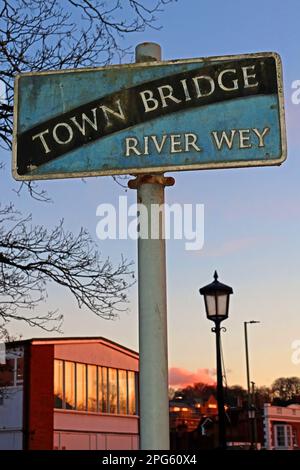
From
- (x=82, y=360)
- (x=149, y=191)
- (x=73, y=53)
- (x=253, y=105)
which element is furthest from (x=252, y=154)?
(x=82, y=360)

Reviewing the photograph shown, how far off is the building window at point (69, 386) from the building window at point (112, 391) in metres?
3.44

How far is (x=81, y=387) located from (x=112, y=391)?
2997mm

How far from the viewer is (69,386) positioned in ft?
134

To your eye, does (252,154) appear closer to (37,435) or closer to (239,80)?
(239,80)

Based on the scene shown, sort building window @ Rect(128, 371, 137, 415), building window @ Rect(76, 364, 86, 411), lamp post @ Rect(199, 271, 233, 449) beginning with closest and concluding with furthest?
lamp post @ Rect(199, 271, 233, 449), building window @ Rect(76, 364, 86, 411), building window @ Rect(128, 371, 137, 415)

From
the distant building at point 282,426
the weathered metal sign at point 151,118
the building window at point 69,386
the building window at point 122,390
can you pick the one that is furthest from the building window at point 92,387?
the weathered metal sign at point 151,118

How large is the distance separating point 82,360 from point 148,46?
3955 cm

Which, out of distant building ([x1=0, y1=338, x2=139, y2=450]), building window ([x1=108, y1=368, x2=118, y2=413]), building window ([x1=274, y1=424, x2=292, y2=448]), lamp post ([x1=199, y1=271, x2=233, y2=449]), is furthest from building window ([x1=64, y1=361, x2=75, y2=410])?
lamp post ([x1=199, y1=271, x2=233, y2=449])

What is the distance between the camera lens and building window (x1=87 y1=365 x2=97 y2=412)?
140 feet

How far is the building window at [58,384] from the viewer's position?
39.6 m

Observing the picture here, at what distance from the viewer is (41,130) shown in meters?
3.34

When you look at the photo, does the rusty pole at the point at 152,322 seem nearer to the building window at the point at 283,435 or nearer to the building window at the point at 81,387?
the building window at the point at 81,387

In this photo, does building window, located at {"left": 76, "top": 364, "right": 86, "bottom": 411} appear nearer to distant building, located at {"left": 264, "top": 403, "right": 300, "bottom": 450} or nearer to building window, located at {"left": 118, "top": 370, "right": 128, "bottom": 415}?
building window, located at {"left": 118, "top": 370, "right": 128, "bottom": 415}
